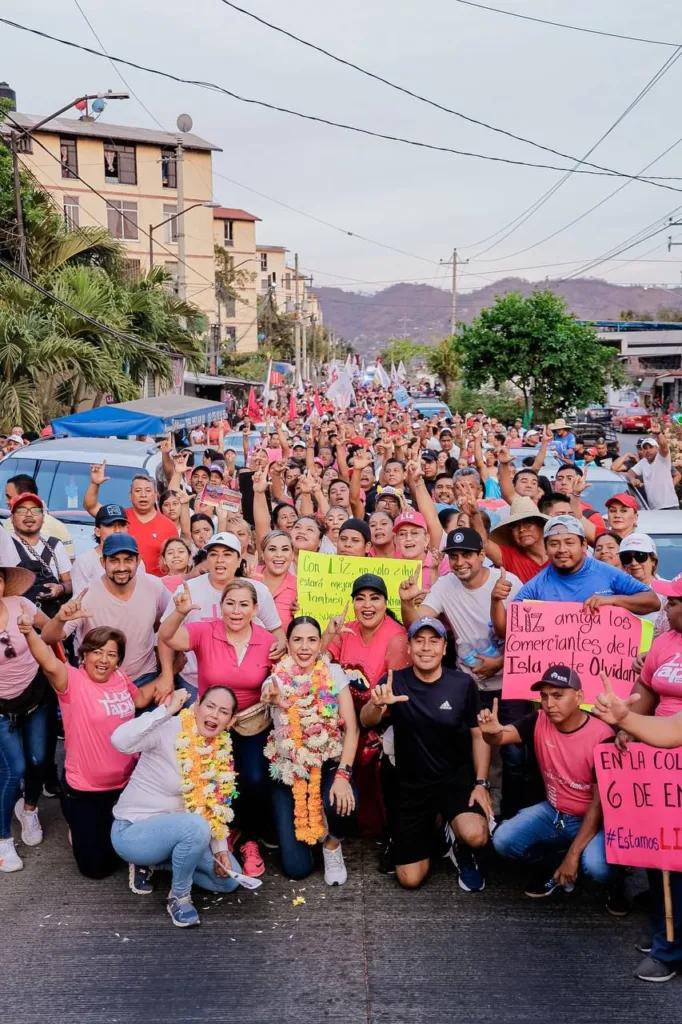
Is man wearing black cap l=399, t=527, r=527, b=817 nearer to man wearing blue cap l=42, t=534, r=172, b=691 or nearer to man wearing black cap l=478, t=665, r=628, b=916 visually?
man wearing black cap l=478, t=665, r=628, b=916

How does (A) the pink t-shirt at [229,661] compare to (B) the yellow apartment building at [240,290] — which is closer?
(A) the pink t-shirt at [229,661]

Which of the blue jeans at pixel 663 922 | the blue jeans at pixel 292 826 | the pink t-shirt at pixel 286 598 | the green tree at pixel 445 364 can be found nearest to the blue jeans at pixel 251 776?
the blue jeans at pixel 292 826

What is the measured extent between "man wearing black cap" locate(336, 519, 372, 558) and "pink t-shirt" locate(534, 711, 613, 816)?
7.38 feet

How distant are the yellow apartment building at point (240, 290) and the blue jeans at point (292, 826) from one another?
6495 centimetres

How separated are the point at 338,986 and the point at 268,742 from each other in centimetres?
152

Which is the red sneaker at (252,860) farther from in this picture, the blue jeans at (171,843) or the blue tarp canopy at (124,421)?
the blue tarp canopy at (124,421)

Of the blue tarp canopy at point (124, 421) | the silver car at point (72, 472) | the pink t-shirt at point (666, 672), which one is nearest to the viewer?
the pink t-shirt at point (666, 672)

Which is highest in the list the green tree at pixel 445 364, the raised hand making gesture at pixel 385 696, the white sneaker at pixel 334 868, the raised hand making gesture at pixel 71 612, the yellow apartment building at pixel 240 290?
the yellow apartment building at pixel 240 290

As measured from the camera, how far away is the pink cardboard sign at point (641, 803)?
4.64 meters

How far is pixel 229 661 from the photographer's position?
5746 millimetres

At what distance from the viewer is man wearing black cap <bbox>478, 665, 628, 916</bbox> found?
196 inches

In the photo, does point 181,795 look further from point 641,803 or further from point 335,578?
point 641,803

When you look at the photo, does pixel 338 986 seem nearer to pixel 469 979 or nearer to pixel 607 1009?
pixel 469 979

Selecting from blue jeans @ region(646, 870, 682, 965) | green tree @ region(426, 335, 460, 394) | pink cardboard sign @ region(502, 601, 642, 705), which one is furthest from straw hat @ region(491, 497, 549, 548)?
green tree @ region(426, 335, 460, 394)
